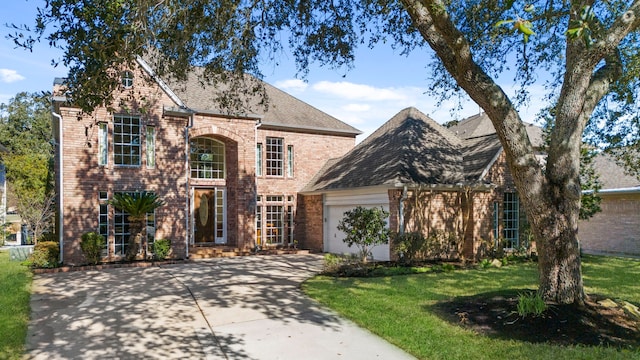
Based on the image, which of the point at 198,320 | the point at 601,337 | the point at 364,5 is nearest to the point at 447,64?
the point at 364,5

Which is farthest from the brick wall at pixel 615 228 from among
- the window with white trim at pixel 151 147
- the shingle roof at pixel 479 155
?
the window with white trim at pixel 151 147

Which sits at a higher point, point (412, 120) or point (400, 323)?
point (412, 120)

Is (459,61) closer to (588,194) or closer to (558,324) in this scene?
(558,324)

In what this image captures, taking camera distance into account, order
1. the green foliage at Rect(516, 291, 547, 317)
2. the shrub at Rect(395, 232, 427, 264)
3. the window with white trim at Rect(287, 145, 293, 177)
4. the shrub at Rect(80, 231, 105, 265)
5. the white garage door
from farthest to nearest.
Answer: the window with white trim at Rect(287, 145, 293, 177), the white garage door, the shrub at Rect(80, 231, 105, 265), the shrub at Rect(395, 232, 427, 264), the green foliage at Rect(516, 291, 547, 317)

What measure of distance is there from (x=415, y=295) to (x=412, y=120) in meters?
10.4

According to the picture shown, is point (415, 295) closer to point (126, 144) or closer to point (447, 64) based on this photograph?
point (447, 64)

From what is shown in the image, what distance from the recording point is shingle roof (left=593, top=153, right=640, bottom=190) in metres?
19.8

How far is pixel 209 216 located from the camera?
19266 mm

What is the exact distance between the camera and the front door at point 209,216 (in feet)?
62.2

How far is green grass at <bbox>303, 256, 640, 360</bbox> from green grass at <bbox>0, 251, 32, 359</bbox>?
5.05m

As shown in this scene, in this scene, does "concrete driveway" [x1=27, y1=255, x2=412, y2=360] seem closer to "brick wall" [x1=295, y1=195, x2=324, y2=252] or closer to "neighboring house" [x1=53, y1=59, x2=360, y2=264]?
"neighboring house" [x1=53, y1=59, x2=360, y2=264]

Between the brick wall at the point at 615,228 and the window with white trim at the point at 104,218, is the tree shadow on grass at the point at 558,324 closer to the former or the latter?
the window with white trim at the point at 104,218

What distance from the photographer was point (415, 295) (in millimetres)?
9367

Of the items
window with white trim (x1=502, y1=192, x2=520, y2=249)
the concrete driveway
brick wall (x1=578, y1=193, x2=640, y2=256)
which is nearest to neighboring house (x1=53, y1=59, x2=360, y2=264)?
the concrete driveway
